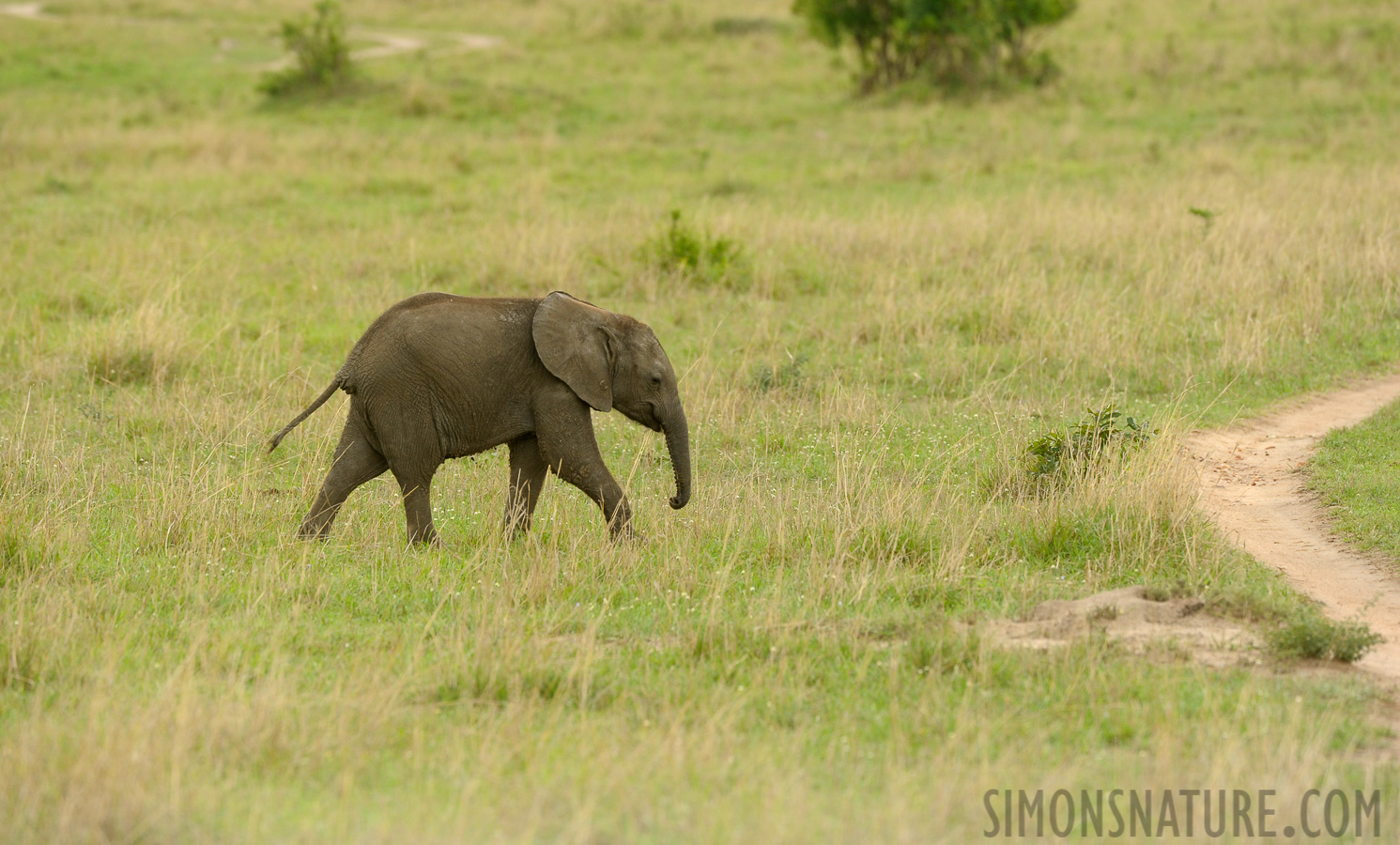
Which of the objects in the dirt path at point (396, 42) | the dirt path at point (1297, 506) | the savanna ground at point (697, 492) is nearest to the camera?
the savanna ground at point (697, 492)

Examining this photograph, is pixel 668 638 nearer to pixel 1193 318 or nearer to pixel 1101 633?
pixel 1101 633

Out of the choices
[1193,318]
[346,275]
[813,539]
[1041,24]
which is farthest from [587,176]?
[813,539]

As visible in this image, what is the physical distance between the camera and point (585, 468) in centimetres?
641

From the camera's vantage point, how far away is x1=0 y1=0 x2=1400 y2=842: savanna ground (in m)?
4.21

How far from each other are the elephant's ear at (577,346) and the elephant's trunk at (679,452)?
33 centimetres

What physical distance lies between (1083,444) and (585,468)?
269 cm

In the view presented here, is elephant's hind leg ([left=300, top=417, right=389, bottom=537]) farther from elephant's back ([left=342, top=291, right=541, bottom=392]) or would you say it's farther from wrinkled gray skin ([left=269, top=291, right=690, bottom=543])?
elephant's back ([left=342, top=291, right=541, bottom=392])

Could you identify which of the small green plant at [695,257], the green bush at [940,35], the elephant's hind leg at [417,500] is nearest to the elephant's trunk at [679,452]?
the elephant's hind leg at [417,500]

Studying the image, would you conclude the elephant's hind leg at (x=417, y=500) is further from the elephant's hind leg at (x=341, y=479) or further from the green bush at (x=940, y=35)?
the green bush at (x=940, y=35)

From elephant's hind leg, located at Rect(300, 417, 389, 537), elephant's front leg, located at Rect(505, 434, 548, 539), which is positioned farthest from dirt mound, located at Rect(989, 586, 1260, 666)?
elephant's hind leg, located at Rect(300, 417, 389, 537)

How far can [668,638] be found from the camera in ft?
17.7

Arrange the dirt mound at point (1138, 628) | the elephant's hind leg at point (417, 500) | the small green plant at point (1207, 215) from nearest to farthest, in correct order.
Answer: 1. the dirt mound at point (1138, 628)
2. the elephant's hind leg at point (417, 500)
3. the small green plant at point (1207, 215)

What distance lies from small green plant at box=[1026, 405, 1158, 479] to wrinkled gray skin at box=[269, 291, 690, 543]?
2035 mm

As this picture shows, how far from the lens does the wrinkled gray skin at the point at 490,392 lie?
629cm
